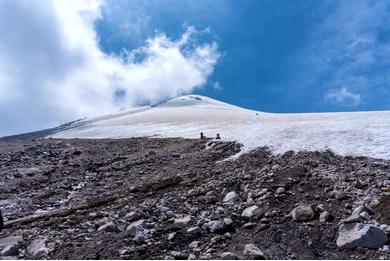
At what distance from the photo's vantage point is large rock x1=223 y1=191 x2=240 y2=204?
10.3 meters

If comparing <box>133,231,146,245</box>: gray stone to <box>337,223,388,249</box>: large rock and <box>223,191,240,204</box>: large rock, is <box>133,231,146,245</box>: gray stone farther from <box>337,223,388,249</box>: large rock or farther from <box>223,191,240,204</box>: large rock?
<box>337,223,388,249</box>: large rock

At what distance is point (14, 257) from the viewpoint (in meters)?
8.07

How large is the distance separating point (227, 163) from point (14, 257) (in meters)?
8.21

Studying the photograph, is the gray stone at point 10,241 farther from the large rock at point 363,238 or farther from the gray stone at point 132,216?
the large rock at point 363,238

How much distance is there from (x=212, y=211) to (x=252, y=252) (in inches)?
96.8

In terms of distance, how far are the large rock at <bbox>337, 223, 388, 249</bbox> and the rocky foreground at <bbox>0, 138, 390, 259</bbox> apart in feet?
0.06

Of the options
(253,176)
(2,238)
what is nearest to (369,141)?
(253,176)

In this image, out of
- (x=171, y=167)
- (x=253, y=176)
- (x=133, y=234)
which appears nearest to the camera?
(x=133, y=234)

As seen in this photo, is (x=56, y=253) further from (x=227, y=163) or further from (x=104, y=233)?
(x=227, y=163)

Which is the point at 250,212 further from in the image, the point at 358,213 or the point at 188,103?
the point at 188,103

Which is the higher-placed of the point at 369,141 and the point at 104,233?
the point at 369,141

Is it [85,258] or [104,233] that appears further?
[104,233]

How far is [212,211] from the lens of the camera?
9.74 meters

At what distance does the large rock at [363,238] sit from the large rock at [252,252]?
1564 millimetres
